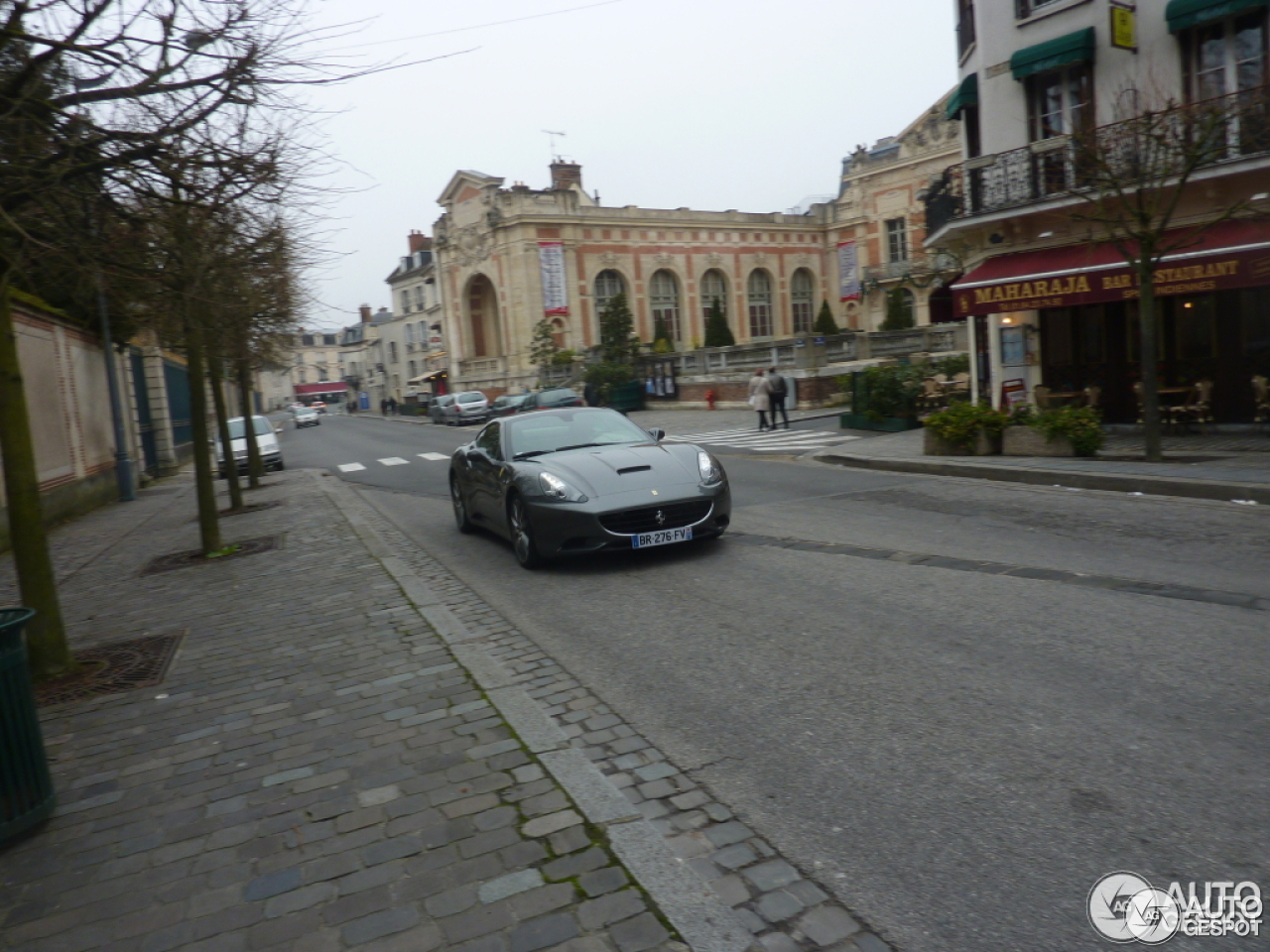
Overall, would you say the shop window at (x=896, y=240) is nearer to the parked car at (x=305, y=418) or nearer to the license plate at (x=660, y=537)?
the parked car at (x=305, y=418)

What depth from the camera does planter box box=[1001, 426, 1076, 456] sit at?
14.0m

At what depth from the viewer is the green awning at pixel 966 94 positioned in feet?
64.6

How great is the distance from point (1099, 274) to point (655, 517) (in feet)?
36.4

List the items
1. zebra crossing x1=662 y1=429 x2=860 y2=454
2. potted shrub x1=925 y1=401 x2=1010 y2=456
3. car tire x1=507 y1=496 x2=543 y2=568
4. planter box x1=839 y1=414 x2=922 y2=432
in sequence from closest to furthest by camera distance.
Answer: car tire x1=507 y1=496 x2=543 y2=568 < potted shrub x1=925 y1=401 x2=1010 y2=456 < zebra crossing x1=662 y1=429 x2=860 y2=454 < planter box x1=839 y1=414 x2=922 y2=432

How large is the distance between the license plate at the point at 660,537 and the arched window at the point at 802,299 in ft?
207

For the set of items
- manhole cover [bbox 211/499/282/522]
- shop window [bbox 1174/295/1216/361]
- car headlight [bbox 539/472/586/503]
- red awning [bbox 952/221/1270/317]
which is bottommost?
manhole cover [bbox 211/499/282/522]

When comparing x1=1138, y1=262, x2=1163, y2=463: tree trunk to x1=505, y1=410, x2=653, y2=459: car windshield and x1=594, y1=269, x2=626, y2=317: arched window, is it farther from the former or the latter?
x1=594, y1=269, x2=626, y2=317: arched window

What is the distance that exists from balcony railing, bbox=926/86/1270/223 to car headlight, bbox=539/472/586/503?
31.3ft

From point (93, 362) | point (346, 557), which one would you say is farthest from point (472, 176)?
point (346, 557)

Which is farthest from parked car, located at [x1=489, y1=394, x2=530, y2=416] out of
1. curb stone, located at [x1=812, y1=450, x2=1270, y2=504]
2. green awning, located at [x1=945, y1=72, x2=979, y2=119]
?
curb stone, located at [x1=812, y1=450, x2=1270, y2=504]

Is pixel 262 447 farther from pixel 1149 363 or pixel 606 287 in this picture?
pixel 606 287

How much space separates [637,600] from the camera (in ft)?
23.1

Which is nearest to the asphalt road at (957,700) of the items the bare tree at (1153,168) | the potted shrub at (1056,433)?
the bare tree at (1153,168)

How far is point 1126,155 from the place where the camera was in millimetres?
14320
